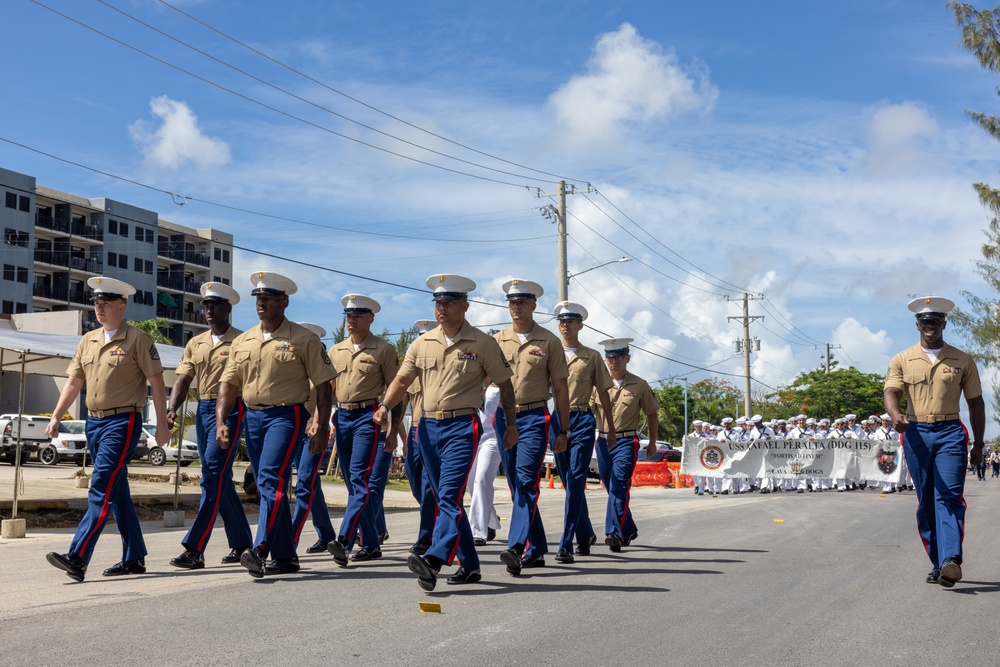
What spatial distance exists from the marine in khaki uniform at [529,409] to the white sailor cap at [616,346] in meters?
2.52

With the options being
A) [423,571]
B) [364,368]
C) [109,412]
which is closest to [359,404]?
[364,368]

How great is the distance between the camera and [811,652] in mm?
5633

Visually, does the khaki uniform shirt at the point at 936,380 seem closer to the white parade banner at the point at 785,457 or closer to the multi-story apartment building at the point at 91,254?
the white parade banner at the point at 785,457

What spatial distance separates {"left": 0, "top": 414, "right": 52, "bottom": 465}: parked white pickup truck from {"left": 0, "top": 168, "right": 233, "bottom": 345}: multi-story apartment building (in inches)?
1416

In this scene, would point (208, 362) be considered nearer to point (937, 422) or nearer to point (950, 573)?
point (937, 422)

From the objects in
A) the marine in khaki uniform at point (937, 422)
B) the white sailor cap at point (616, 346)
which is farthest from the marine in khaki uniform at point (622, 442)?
the marine in khaki uniform at point (937, 422)

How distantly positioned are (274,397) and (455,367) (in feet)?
4.65

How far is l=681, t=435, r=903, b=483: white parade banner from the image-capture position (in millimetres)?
28328

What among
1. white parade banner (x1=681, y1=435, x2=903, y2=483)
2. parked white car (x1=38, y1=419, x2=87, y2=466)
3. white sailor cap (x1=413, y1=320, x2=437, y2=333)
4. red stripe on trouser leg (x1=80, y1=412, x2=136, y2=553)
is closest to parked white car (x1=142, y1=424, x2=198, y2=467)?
parked white car (x1=38, y1=419, x2=87, y2=466)

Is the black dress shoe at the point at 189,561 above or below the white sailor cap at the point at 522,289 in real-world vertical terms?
below

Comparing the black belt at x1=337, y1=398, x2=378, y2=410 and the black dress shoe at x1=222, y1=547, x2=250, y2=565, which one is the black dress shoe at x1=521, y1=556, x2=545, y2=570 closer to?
the black belt at x1=337, y1=398, x2=378, y2=410

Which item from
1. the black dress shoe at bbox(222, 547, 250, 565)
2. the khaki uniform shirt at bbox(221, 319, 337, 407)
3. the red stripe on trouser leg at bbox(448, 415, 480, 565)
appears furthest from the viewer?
the black dress shoe at bbox(222, 547, 250, 565)

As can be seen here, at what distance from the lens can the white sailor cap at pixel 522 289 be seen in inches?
357

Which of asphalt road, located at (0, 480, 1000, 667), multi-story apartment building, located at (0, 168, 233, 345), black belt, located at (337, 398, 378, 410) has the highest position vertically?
multi-story apartment building, located at (0, 168, 233, 345)
